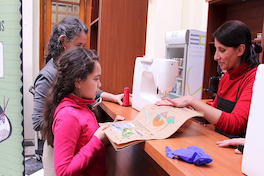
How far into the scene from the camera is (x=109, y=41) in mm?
2000

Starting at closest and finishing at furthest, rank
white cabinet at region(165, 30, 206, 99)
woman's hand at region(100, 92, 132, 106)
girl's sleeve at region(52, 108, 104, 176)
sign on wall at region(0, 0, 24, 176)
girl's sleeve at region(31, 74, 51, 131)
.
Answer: girl's sleeve at region(52, 108, 104, 176) < sign on wall at region(0, 0, 24, 176) < girl's sleeve at region(31, 74, 51, 131) < woman's hand at region(100, 92, 132, 106) < white cabinet at region(165, 30, 206, 99)

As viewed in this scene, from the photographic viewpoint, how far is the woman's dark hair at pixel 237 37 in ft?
4.28

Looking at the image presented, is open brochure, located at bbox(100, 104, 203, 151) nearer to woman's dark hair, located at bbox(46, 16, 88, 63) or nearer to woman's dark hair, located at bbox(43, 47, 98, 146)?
woman's dark hair, located at bbox(43, 47, 98, 146)

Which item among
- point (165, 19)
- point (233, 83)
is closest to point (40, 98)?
point (233, 83)

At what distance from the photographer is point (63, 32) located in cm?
143

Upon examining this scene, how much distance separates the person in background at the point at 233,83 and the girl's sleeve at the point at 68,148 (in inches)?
19.0

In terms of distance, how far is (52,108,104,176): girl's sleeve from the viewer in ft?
2.99

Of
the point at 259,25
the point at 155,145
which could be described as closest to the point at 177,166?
the point at 155,145

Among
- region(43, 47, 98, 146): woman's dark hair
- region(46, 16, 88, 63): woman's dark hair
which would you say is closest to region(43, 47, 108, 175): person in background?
region(43, 47, 98, 146): woman's dark hair

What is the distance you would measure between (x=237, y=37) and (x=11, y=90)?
51.2 inches

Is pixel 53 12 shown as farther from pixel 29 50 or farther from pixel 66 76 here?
pixel 66 76

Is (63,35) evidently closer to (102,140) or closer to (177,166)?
(102,140)

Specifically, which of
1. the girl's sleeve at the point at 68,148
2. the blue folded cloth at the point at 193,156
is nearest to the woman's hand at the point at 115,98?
the girl's sleeve at the point at 68,148

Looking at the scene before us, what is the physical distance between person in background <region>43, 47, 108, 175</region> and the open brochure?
0.09 m
